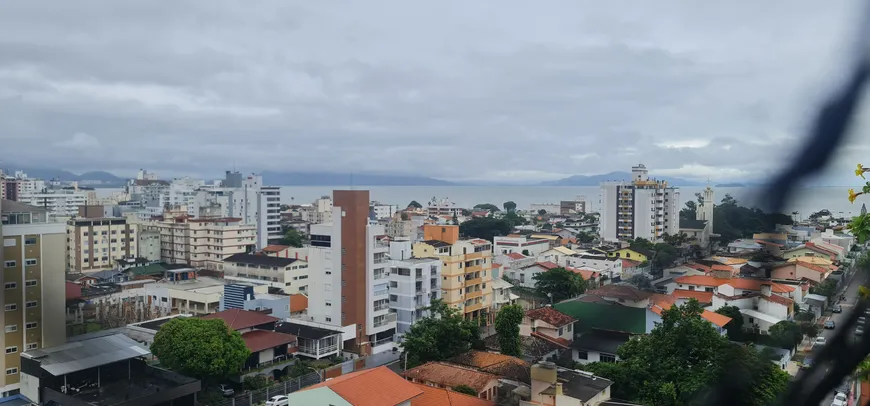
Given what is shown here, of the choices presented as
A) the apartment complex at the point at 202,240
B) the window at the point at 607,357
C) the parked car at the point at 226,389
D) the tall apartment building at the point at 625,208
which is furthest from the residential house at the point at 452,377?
the tall apartment building at the point at 625,208

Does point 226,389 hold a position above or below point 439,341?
below

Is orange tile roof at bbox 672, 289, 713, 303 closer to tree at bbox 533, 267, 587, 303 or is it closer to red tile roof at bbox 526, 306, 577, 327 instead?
red tile roof at bbox 526, 306, 577, 327

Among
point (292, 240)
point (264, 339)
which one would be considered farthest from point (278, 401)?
point (292, 240)

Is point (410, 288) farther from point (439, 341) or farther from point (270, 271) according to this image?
point (270, 271)

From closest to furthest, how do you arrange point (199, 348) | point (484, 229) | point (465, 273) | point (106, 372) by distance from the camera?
point (106, 372)
point (199, 348)
point (465, 273)
point (484, 229)

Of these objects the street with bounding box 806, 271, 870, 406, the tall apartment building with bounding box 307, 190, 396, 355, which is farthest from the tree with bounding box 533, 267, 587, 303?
the street with bounding box 806, 271, 870, 406

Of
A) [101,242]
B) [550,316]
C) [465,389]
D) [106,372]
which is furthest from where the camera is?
[101,242]
